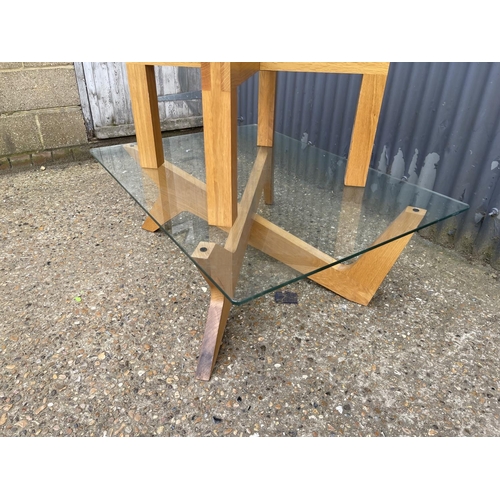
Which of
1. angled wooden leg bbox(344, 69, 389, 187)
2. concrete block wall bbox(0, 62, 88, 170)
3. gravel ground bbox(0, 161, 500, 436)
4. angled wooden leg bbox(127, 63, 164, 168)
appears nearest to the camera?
gravel ground bbox(0, 161, 500, 436)

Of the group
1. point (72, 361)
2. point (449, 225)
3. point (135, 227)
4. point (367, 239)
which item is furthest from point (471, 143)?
point (72, 361)

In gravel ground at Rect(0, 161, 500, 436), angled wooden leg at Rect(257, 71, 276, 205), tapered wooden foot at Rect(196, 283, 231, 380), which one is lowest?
gravel ground at Rect(0, 161, 500, 436)

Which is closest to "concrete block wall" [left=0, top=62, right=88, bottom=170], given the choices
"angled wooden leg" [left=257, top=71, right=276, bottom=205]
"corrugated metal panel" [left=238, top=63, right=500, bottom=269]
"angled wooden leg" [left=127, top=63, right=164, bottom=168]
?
"angled wooden leg" [left=127, top=63, right=164, bottom=168]

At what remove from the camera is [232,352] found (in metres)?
1.22

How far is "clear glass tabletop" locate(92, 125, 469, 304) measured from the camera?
947 millimetres

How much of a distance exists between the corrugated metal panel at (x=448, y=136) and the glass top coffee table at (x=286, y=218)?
47 centimetres

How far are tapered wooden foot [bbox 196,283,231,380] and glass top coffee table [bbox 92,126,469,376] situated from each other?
0.06m

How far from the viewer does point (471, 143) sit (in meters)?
1.66

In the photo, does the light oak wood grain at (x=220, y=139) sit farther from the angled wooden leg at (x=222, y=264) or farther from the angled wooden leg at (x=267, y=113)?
the angled wooden leg at (x=267, y=113)

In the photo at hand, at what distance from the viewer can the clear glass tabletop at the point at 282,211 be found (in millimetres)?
947

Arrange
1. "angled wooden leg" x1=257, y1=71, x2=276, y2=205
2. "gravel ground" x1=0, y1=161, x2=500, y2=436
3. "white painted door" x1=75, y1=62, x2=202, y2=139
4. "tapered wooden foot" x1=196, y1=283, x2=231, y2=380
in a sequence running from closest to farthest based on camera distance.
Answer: "gravel ground" x1=0, y1=161, x2=500, y2=436 → "tapered wooden foot" x1=196, y1=283, x2=231, y2=380 → "angled wooden leg" x1=257, y1=71, x2=276, y2=205 → "white painted door" x1=75, y1=62, x2=202, y2=139

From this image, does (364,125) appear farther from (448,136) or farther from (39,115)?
(39,115)

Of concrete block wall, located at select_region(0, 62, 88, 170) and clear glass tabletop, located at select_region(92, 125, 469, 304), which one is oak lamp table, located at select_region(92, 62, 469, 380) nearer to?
clear glass tabletop, located at select_region(92, 125, 469, 304)

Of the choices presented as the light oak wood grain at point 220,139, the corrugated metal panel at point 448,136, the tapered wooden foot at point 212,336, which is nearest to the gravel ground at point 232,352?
the tapered wooden foot at point 212,336
